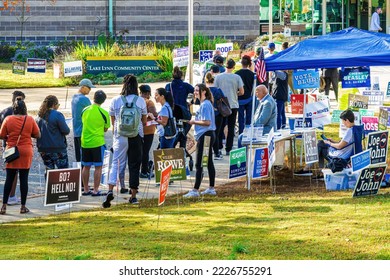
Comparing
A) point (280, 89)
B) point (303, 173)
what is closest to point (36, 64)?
point (280, 89)

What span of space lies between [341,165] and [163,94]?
10.2 feet

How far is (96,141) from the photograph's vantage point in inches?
632

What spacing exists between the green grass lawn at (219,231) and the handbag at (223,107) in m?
3.53

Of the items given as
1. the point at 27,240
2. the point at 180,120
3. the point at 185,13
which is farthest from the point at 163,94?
the point at 185,13

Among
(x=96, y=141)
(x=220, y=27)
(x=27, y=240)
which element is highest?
(x=220, y=27)

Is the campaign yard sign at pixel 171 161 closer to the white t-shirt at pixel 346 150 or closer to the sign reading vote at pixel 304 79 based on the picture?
the white t-shirt at pixel 346 150

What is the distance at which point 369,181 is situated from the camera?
14586mm

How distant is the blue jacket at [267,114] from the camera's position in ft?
57.0

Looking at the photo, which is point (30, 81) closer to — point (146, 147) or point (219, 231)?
point (146, 147)

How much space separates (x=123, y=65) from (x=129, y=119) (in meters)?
23.5

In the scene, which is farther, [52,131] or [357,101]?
[357,101]

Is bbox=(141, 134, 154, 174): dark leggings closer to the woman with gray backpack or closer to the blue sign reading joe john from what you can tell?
the woman with gray backpack

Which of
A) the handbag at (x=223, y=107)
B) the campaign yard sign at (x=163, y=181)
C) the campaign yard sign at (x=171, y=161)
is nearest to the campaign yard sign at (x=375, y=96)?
the handbag at (x=223, y=107)

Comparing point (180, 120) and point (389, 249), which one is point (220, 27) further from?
point (389, 249)
